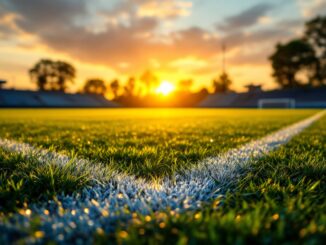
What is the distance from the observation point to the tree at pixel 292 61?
5328 centimetres

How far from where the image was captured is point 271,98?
5122 centimetres

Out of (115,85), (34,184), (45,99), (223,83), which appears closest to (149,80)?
(115,85)

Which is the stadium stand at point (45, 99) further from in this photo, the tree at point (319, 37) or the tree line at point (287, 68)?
the tree at point (319, 37)

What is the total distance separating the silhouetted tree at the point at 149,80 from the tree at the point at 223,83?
18.0 meters

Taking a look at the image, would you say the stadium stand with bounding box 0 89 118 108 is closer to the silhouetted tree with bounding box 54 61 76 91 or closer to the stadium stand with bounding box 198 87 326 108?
the silhouetted tree with bounding box 54 61 76 91

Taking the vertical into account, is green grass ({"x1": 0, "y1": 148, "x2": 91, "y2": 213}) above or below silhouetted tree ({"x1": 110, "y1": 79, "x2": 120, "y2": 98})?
below

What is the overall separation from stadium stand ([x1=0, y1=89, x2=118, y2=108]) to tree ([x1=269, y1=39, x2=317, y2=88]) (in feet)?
126

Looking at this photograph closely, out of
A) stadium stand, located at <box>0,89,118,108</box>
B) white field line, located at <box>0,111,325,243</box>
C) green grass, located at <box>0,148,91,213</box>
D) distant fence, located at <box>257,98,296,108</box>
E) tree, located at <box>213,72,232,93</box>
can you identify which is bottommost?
white field line, located at <box>0,111,325,243</box>

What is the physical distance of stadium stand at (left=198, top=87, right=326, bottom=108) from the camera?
152ft

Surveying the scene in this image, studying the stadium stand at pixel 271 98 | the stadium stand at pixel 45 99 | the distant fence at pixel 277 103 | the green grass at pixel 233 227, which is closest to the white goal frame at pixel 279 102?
the distant fence at pixel 277 103

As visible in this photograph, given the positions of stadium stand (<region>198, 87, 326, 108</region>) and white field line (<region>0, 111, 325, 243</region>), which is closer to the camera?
white field line (<region>0, 111, 325, 243</region>)

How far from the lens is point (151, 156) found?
220 cm

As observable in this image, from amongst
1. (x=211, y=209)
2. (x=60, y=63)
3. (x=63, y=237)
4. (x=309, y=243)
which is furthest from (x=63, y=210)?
(x=60, y=63)

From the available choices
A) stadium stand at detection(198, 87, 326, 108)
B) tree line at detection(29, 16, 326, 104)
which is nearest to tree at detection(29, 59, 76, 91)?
tree line at detection(29, 16, 326, 104)
